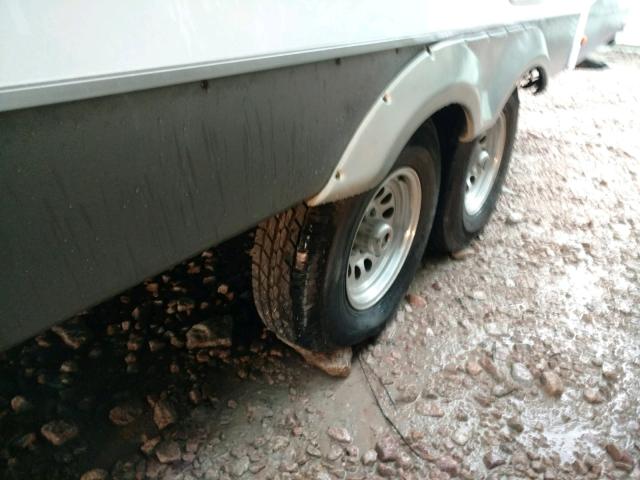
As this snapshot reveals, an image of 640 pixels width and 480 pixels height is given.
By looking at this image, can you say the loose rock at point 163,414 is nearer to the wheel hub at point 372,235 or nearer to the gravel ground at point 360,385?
the gravel ground at point 360,385

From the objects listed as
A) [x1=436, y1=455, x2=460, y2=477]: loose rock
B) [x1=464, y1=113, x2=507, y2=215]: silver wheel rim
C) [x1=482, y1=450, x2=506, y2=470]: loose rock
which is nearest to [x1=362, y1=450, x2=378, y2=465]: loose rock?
[x1=436, y1=455, x2=460, y2=477]: loose rock

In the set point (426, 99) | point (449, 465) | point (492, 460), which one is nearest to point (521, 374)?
point (492, 460)

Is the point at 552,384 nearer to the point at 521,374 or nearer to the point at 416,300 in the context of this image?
the point at 521,374

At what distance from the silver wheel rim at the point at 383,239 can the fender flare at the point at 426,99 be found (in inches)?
11.9

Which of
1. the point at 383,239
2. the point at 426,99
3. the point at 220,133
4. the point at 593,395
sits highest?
the point at 220,133

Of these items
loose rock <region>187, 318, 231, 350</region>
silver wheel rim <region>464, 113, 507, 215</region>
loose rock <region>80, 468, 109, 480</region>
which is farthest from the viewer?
silver wheel rim <region>464, 113, 507, 215</region>

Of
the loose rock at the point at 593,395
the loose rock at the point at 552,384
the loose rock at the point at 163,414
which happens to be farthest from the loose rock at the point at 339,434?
the loose rock at the point at 593,395

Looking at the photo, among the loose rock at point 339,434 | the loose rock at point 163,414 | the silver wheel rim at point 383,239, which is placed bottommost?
the loose rock at point 339,434

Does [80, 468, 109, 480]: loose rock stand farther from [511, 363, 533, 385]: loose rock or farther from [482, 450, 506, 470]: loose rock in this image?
[511, 363, 533, 385]: loose rock

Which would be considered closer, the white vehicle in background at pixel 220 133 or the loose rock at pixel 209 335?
the white vehicle in background at pixel 220 133

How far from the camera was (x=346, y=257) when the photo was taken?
165 centimetres

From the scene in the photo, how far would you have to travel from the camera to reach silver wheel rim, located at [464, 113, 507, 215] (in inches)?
99.7

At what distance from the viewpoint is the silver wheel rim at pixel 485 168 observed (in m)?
2.53

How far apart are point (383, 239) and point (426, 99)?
1.96ft
